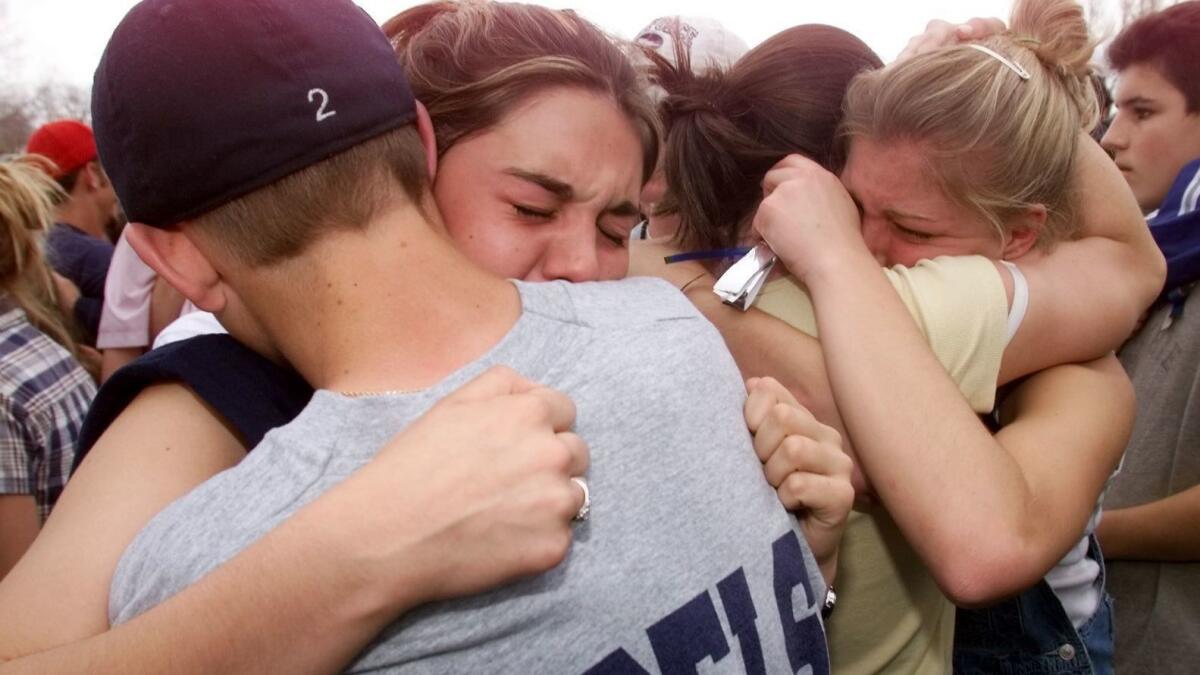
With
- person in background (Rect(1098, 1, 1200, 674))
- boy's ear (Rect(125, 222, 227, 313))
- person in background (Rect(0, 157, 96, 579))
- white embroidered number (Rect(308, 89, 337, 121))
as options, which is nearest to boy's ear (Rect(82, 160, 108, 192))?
person in background (Rect(0, 157, 96, 579))

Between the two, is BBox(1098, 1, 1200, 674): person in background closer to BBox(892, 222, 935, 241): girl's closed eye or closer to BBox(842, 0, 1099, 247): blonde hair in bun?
BBox(842, 0, 1099, 247): blonde hair in bun

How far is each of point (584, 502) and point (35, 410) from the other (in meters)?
2.58

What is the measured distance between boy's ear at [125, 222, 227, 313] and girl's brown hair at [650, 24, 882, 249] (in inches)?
42.9

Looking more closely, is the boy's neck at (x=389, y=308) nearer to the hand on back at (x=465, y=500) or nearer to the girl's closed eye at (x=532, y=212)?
the hand on back at (x=465, y=500)

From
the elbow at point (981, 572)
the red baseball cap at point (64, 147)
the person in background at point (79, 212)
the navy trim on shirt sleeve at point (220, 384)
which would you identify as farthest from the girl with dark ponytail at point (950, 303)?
the red baseball cap at point (64, 147)

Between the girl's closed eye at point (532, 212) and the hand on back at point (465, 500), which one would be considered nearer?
the hand on back at point (465, 500)

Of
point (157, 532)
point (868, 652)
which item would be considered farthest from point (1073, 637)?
point (157, 532)

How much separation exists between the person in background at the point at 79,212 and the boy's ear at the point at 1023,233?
465 cm

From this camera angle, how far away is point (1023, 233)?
6.38 feet

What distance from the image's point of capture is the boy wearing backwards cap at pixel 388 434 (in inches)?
37.8

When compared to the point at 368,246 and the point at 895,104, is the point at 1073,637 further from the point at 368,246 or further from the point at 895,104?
the point at 368,246

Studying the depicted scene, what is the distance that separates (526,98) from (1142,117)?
3223 millimetres

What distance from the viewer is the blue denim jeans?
2.06 m

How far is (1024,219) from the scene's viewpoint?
191cm
